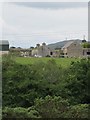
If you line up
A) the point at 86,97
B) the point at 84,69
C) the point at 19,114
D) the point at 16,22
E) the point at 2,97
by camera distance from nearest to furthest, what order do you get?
the point at 19,114 < the point at 16,22 < the point at 2,97 < the point at 86,97 < the point at 84,69

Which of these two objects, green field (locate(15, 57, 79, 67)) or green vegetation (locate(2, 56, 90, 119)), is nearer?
green vegetation (locate(2, 56, 90, 119))

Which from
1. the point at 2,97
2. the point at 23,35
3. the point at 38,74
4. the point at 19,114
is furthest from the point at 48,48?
the point at 19,114

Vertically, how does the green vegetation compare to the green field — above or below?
below

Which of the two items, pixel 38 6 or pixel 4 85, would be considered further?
pixel 4 85

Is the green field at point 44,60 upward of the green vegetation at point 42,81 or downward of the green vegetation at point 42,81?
upward

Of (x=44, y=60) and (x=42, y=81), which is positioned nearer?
(x=42, y=81)

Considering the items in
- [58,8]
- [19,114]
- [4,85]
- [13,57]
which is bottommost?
[19,114]

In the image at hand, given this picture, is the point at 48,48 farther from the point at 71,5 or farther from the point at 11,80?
the point at 71,5

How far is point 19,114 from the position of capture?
209 cm

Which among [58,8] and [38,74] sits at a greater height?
[58,8]

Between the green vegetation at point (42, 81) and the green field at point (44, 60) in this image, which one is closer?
the green vegetation at point (42, 81)

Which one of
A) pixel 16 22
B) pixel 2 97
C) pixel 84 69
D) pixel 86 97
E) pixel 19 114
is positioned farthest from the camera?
pixel 84 69

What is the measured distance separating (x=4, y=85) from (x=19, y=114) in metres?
0.51

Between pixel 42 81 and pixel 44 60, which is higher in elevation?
pixel 44 60
